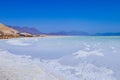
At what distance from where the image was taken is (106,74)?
9258 mm

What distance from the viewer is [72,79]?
8469 mm

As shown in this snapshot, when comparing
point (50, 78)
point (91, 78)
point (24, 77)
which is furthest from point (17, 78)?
point (91, 78)

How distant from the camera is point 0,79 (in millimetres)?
7926

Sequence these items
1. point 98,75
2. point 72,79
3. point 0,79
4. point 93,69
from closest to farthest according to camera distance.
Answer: point 0,79 < point 72,79 < point 98,75 < point 93,69

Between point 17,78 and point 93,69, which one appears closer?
point 17,78

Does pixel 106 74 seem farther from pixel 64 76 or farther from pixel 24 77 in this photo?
pixel 24 77

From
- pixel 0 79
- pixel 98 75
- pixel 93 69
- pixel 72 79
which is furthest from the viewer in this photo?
pixel 93 69

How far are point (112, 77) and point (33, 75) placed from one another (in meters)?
2.57

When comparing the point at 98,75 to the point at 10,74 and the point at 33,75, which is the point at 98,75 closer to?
the point at 33,75

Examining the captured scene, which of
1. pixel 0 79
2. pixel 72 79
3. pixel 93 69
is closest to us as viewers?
pixel 0 79

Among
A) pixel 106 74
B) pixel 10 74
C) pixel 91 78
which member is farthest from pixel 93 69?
A: pixel 10 74

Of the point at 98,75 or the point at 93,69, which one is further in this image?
the point at 93,69

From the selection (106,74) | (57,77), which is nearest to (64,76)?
(57,77)

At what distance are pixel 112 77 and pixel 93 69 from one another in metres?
1.76
